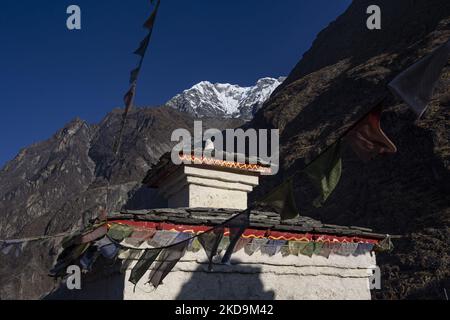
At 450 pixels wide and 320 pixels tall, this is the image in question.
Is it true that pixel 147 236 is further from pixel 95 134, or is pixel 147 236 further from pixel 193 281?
pixel 95 134

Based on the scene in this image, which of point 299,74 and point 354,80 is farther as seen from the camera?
point 299,74

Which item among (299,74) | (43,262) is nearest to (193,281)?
(43,262)

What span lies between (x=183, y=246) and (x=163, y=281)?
615 mm

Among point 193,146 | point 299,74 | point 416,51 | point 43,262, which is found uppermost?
point 299,74

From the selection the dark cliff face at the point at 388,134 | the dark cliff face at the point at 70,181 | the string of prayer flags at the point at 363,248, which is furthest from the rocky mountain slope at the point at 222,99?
the string of prayer flags at the point at 363,248

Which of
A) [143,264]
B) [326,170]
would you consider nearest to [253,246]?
[143,264]

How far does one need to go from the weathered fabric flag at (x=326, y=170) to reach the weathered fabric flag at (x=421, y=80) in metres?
0.80

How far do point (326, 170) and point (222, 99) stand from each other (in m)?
182

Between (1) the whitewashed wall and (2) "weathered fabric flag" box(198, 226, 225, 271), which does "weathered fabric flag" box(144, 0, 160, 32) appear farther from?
(1) the whitewashed wall

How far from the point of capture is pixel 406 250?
28547 millimetres

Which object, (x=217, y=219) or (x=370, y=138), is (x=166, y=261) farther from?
(x=370, y=138)

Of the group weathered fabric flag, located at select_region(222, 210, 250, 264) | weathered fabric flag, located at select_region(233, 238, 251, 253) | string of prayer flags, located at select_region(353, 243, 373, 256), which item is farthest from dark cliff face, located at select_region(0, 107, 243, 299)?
weathered fabric flag, located at select_region(222, 210, 250, 264)

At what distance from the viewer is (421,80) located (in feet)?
11.9

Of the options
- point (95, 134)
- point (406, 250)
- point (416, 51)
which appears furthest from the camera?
point (95, 134)
